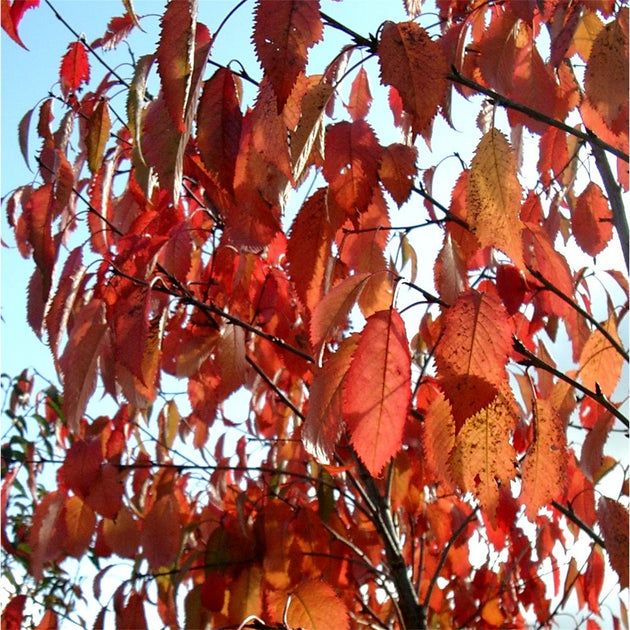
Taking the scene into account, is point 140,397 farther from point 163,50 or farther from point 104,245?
point 163,50

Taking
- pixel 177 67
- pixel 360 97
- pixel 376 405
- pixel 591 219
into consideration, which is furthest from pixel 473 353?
pixel 360 97

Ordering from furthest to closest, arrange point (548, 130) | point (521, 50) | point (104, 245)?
point (104, 245), point (548, 130), point (521, 50)

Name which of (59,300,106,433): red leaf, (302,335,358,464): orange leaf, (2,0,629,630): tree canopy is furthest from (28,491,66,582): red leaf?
(302,335,358,464): orange leaf

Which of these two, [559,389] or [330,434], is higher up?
[559,389]

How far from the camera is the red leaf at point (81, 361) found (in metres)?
0.83

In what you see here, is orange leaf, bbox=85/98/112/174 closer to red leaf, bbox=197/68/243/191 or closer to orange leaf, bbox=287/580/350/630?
red leaf, bbox=197/68/243/191

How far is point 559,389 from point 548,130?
41cm

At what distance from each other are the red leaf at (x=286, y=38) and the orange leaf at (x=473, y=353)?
0.24 meters

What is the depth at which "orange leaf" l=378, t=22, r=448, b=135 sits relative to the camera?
2.13 ft

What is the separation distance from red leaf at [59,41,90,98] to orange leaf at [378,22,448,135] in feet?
2.68

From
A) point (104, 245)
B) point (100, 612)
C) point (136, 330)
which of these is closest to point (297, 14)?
point (136, 330)

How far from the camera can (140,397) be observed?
1111mm

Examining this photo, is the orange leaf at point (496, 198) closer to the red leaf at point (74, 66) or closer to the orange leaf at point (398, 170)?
the orange leaf at point (398, 170)

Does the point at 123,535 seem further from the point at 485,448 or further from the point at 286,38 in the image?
the point at 286,38
